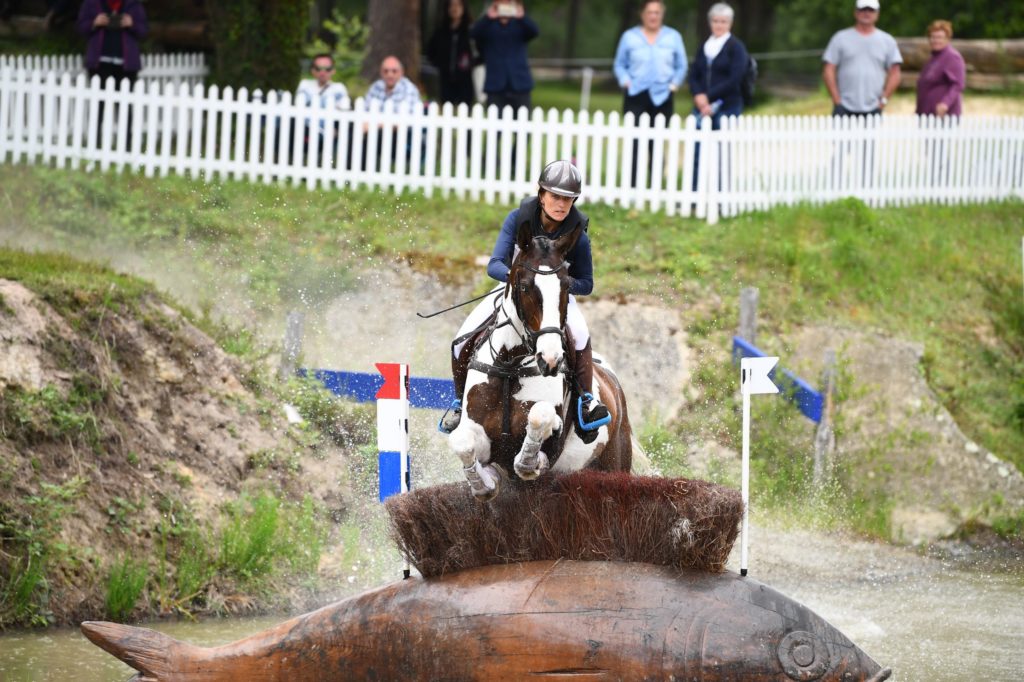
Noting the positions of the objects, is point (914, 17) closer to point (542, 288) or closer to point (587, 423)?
point (587, 423)

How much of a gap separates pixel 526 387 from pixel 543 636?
61.4 inches

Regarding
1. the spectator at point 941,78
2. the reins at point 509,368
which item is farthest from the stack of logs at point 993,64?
the reins at point 509,368

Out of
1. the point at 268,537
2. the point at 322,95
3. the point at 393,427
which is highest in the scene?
the point at 322,95

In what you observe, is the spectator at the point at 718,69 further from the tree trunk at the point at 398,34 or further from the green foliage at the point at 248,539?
the green foliage at the point at 248,539

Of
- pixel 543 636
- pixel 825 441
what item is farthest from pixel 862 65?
pixel 543 636

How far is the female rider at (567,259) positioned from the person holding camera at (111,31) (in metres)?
10.9

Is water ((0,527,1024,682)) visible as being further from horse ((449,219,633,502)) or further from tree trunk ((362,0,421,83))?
tree trunk ((362,0,421,83))

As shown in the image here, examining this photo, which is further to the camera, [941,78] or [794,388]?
[941,78]

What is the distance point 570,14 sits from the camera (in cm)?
4578

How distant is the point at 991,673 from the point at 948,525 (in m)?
4.45

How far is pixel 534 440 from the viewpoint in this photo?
7.48m

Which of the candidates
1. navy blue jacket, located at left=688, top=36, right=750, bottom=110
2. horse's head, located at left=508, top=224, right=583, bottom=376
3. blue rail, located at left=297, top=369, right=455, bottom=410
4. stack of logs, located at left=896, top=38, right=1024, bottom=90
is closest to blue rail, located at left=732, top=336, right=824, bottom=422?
blue rail, located at left=297, top=369, right=455, bottom=410

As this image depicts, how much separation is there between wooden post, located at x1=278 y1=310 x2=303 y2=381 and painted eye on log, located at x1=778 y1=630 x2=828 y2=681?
7.47 m

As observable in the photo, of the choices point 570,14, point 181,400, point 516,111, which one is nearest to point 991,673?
point 181,400
